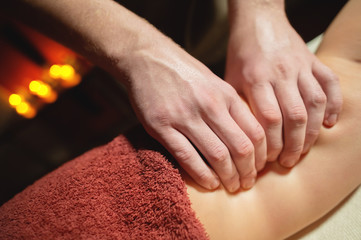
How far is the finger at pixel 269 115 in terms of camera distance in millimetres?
493

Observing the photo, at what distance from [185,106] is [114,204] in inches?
9.6

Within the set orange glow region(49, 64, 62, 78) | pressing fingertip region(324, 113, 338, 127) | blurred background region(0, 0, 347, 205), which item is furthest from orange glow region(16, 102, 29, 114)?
pressing fingertip region(324, 113, 338, 127)

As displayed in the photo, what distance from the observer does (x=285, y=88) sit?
52 cm

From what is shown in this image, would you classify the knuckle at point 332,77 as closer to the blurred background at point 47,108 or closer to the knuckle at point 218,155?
the knuckle at point 218,155

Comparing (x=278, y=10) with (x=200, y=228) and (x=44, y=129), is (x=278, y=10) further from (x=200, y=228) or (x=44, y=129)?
(x=44, y=129)

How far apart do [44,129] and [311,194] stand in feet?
4.94

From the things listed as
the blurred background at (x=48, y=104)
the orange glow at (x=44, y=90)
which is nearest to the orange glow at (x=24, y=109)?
the blurred background at (x=48, y=104)

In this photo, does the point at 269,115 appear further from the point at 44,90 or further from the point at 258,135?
the point at 44,90

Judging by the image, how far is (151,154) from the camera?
47 centimetres

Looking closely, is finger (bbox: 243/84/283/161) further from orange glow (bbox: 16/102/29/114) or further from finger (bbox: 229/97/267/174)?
orange glow (bbox: 16/102/29/114)

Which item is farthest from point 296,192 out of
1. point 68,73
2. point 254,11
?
point 68,73

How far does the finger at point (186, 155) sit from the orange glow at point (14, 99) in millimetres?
1336

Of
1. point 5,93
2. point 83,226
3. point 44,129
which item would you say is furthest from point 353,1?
point 5,93

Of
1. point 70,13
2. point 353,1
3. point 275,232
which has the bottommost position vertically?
point 275,232
